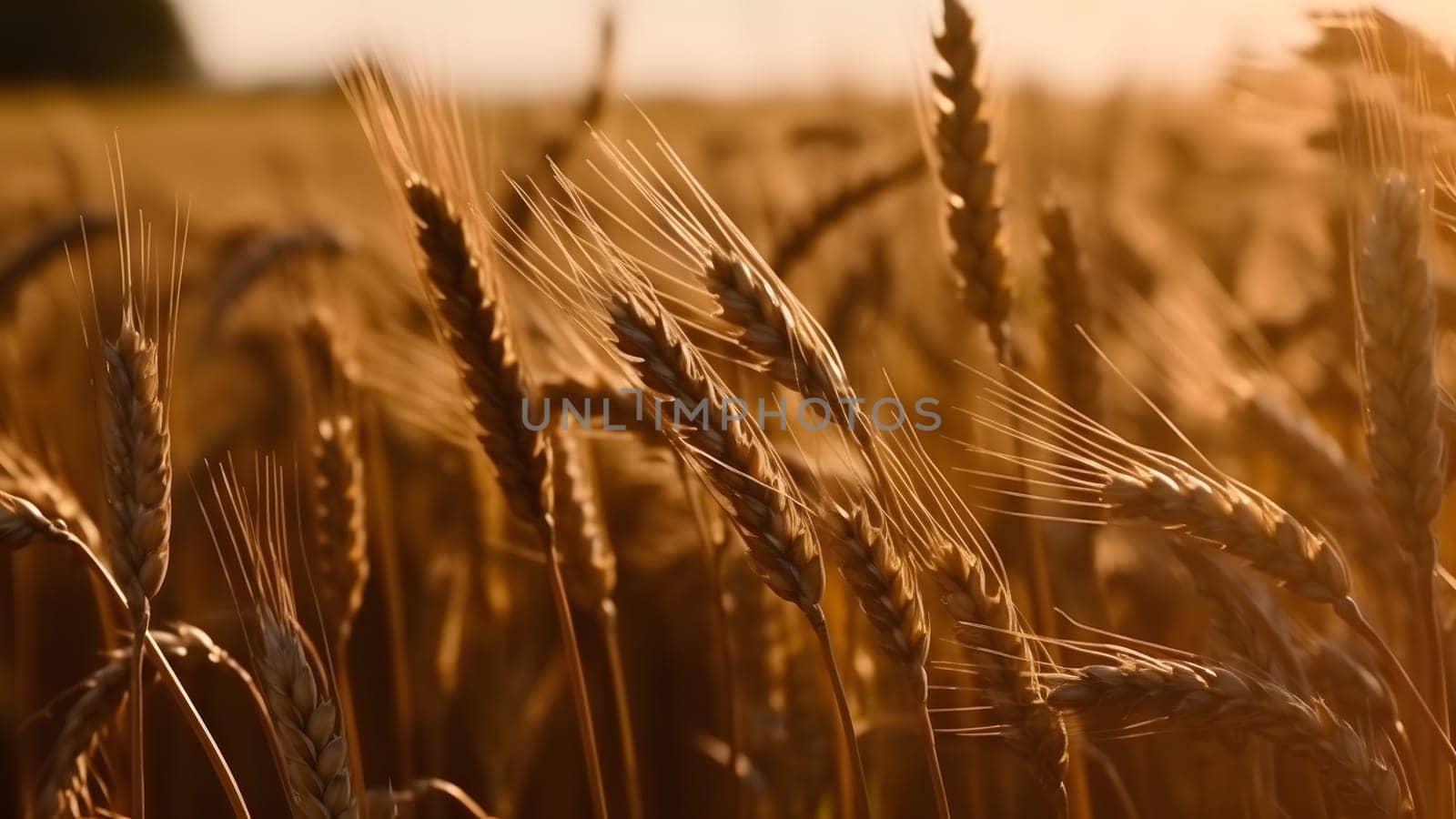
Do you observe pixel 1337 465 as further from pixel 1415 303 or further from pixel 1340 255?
pixel 1340 255

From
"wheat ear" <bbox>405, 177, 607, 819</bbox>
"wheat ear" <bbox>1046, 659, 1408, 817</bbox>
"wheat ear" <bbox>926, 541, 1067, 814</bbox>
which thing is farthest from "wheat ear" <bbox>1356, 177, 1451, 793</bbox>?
"wheat ear" <bbox>405, 177, 607, 819</bbox>

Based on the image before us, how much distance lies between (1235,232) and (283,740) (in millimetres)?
4185

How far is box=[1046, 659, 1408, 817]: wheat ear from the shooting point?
3.19 ft

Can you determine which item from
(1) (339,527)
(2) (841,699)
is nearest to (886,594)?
(2) (841,699)

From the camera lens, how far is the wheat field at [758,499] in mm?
1005

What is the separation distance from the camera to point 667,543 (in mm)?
2342

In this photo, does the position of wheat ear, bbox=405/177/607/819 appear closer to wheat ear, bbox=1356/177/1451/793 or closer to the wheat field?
the wheat field

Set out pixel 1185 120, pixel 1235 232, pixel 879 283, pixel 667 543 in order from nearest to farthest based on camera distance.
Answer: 1. pixel 667 543
2. pixel 879 283
3. pixel 1235 232
4. pixel 1185 120

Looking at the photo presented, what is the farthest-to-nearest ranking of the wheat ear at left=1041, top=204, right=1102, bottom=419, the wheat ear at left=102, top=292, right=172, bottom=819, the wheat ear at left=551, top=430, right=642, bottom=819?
the wheat ear at left=1041, top=204, right=1102, bottom=419
the wheat ear at left=551, top=430, right=642, bottom=819
the wheat ear at left=102, top=292, right=172, bottom=819

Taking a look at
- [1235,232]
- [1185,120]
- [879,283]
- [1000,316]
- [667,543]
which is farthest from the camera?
[1185,120]

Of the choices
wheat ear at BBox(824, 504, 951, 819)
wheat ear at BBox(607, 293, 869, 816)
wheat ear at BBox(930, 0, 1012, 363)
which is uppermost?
wheat ear at BBox(930, 0, 1012, 363)

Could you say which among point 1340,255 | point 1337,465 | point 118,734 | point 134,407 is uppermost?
point 1340,255

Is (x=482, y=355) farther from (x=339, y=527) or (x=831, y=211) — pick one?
(x=831, y=211)

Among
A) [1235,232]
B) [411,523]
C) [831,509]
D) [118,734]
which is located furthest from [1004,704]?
[1235,232]
